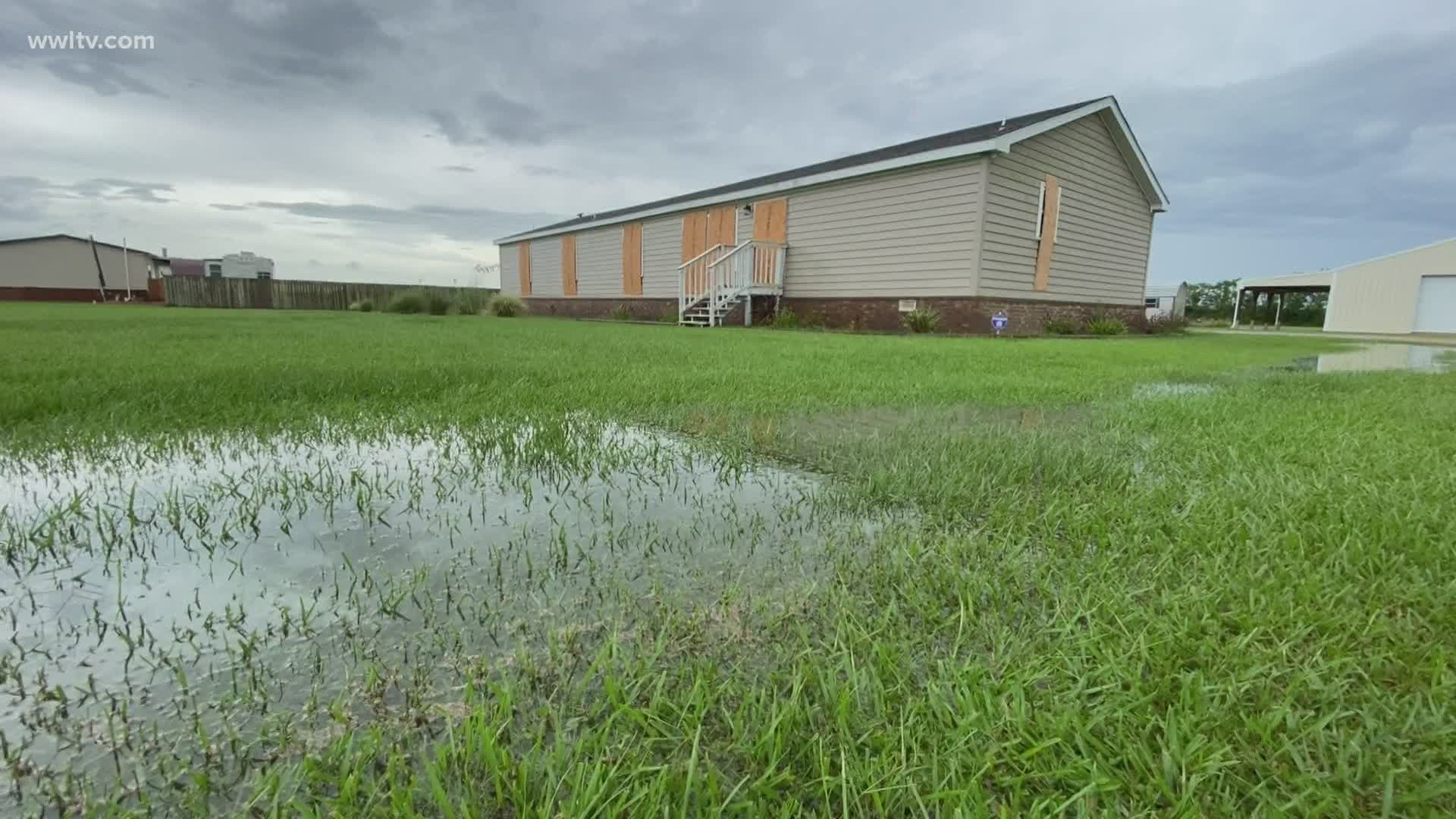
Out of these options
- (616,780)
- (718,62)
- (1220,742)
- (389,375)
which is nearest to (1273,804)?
(1220,742)

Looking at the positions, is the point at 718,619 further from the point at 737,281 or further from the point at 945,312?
the point at 737,281

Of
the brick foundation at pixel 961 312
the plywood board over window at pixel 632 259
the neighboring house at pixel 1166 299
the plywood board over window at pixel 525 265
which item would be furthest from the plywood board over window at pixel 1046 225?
the plywood board over window at pixel 525 265

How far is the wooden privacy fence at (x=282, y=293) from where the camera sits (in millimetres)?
24781

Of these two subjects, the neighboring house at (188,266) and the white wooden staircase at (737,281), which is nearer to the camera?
the white wooden staircase at (737,281)

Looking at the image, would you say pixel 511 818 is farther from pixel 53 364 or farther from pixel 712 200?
pixel 712 200

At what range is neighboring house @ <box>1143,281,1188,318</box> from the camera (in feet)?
88.2

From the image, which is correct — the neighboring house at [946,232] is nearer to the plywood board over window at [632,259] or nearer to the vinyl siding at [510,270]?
the plywood board over window at [632,259]

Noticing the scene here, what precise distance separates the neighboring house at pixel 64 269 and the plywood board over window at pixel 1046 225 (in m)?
44.7

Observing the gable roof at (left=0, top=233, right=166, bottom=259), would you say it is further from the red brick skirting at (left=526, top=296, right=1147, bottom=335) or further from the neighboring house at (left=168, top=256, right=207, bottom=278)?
the red brick skirting at (left=526, top=296, right=1147, bottom=335)

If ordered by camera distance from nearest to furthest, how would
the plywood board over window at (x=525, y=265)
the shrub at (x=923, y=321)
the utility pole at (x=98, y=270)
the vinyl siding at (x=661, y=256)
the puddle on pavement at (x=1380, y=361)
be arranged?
the puddle on pavement at (x=1380, y=361) < the shrub at (x=923, y=321) < the vinyl siding at (x=661, y=256) < the plywood board over window at (x=525, y=265) < the utility pole at (x=98, y=270)

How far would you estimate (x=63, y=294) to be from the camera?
1359 inches

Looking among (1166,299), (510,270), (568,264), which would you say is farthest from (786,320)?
(1166,299)

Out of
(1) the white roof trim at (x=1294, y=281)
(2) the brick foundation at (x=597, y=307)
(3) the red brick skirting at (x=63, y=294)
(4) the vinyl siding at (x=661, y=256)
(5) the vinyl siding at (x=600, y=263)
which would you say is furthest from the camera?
(3) the red brick skirting at (x=63, y=294)

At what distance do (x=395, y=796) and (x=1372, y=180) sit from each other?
5674cm
